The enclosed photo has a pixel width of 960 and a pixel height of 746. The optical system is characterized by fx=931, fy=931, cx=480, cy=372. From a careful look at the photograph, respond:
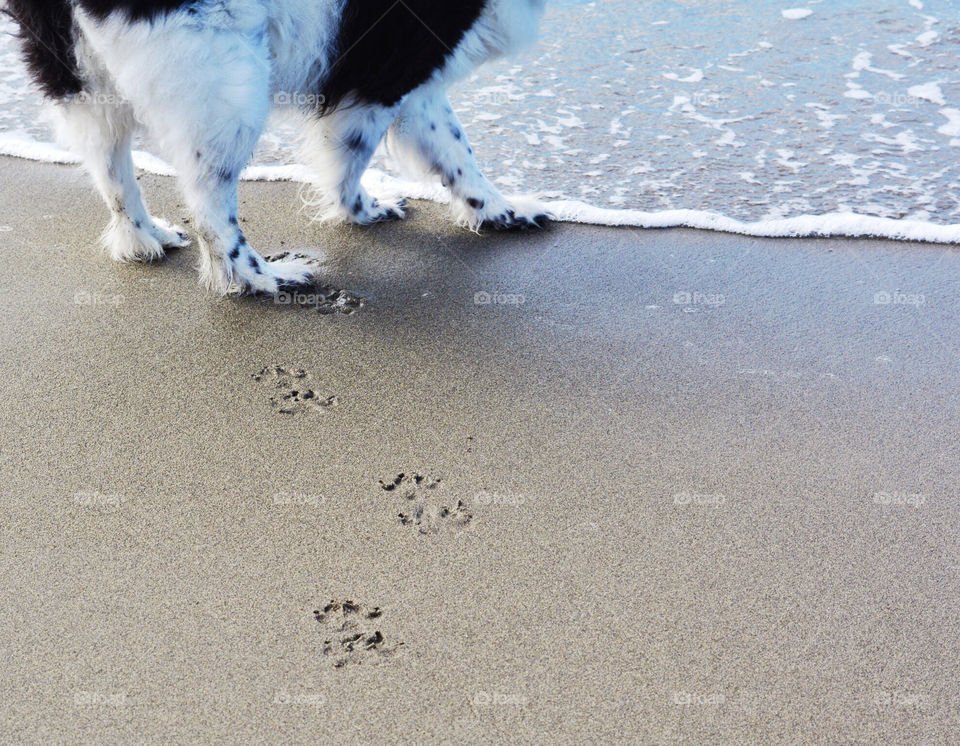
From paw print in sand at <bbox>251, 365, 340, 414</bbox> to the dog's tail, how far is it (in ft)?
3.61

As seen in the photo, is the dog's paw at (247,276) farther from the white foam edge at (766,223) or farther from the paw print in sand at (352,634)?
the paw print in sand at (352,634)

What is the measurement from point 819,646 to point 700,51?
401 centimetres

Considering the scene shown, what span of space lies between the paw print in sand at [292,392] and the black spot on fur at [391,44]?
3.59 ft

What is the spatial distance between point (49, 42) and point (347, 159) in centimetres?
111

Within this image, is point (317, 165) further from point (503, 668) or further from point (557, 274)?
point (503, 668)

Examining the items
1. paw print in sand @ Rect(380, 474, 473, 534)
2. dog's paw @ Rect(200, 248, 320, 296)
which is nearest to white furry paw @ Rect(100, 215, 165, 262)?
dog's paw @ Rect(200, 248, 320, 296)

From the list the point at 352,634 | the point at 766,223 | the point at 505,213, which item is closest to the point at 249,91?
the point at 505,213

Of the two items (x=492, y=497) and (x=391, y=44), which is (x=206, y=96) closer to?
(x=391, y=44)

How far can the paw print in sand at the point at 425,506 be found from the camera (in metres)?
2.19

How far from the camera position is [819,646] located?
186 cm

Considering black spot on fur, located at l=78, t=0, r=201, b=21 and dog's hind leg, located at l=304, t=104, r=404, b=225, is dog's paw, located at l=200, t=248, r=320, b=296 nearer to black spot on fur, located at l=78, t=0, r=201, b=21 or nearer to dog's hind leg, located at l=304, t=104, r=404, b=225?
dog's hind leg, located at l=304, t=104, r=404, b=225

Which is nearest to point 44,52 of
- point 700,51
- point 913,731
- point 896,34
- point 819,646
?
point 819,646

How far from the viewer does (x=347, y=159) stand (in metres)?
3.56

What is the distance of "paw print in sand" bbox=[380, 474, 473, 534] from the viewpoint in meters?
2.19
